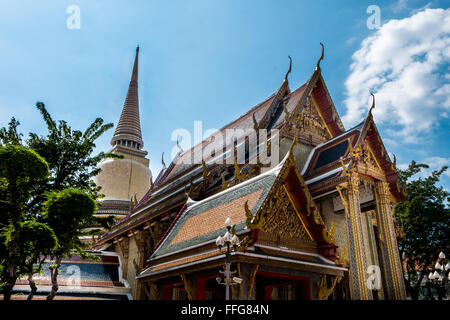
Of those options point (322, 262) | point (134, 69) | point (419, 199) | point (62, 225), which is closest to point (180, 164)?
point (62, 225)

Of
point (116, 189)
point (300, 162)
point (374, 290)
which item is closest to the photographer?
point (374, 290)

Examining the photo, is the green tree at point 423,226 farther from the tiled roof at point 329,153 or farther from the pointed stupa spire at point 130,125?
the pointed stupa spire at point 130,125

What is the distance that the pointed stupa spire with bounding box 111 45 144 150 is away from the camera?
123 ft

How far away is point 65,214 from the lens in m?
8.09

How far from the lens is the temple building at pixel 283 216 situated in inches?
222

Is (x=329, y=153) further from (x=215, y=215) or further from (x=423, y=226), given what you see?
(x=423, y=226)

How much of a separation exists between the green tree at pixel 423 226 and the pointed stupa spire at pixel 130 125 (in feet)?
83.3

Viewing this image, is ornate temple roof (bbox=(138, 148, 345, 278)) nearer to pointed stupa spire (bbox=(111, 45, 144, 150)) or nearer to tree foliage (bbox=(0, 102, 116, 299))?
tree foliage (bbox=(0, 102, 116, 299))

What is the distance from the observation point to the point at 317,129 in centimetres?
1388

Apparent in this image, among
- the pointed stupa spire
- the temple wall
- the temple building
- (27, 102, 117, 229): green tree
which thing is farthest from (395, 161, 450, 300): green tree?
the pointed stupa spire

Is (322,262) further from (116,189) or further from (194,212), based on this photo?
(116,189)

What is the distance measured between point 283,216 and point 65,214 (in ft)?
16.1

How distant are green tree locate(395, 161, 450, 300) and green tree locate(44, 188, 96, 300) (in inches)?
677
